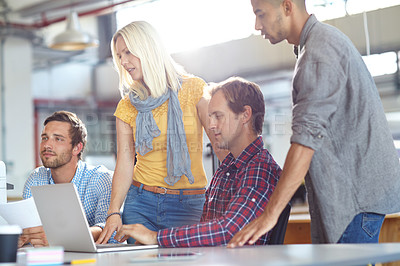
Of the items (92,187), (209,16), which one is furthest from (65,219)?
(209,16)

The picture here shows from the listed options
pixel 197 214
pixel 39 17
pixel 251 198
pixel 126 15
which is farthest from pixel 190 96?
pixel 39 17

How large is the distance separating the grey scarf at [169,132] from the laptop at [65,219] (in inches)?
24.9

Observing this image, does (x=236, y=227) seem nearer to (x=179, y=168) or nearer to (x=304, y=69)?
(x=304, y=69)

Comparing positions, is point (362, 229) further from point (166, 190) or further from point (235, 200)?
point (166, 190)

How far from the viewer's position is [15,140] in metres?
7.32

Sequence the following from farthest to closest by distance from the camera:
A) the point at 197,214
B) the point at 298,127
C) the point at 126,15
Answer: the point at 126,15
the point at 197,214
the point at 298,127

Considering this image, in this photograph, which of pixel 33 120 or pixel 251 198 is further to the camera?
pixel 33 120

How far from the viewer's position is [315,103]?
5.04 ft

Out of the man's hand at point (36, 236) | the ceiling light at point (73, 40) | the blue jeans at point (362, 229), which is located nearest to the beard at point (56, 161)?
the man's hand at point (36, 236)

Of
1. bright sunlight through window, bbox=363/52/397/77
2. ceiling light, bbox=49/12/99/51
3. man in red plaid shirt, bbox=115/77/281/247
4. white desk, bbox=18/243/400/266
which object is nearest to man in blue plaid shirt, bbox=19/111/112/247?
man in red plaid shirt, bbox=115/77/281/247

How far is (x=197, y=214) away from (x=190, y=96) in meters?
0.45

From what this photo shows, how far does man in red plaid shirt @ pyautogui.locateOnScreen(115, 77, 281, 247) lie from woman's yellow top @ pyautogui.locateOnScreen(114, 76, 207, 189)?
297mm

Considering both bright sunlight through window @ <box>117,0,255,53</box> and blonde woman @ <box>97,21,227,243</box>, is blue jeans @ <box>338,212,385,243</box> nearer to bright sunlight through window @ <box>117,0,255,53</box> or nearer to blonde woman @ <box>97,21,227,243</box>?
blonde woman @ <box>97,21,227,243</box>

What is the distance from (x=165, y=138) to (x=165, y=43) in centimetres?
72
